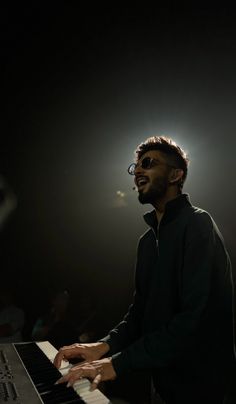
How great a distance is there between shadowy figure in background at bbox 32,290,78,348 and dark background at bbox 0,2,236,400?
1.52 metres

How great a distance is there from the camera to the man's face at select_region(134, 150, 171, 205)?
1.91 m

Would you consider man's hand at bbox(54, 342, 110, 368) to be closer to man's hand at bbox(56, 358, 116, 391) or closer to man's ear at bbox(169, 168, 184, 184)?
man's hand at bbox(56, 358, 116, 391)

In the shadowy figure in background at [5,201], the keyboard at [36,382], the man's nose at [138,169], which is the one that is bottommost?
the keyboard at [36,382]

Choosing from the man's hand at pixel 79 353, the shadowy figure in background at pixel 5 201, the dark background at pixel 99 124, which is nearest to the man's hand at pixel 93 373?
the man's hand at pixel 79 353

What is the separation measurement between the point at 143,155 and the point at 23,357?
1.26m

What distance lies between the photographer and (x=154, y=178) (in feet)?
6.28

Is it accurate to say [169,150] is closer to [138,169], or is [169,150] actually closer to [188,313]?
[138,169]

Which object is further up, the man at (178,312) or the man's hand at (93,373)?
the man at (178,312)

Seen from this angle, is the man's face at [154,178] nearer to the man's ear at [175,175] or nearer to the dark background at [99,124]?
the man's ear at [175,175]

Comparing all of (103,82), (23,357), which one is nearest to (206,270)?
(23,357)

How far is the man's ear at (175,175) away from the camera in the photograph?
6.43ft

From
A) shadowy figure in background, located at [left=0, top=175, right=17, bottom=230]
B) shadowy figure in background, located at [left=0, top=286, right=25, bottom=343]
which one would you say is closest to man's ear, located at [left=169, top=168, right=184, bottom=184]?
shadowy figure in background, located at [left=0, top=286, right=25, bottom=343]

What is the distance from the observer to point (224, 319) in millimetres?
1624

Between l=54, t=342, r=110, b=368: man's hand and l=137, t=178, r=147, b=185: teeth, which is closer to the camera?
l=54, t=342, r=110, b=368: man's hand
